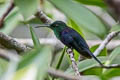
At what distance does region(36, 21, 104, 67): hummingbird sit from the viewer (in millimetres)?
1580

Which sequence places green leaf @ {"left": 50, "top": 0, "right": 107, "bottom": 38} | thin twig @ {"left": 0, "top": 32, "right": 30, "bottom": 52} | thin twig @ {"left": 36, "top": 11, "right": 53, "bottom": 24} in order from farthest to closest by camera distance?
thin twig @ {"left": 36, "top": 11, "right": 53, "bottom": 24} → thin twig @ {"left": 0, "top": 32, "right": 30, "bottom": 52} → green leaf @ {"left": 50, "top": 0, "right": 107, "bottom": 38}

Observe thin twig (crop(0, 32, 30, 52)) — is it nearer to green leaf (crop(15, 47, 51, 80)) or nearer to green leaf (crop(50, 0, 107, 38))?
green leaf (crop(50, 0, 107, 38))

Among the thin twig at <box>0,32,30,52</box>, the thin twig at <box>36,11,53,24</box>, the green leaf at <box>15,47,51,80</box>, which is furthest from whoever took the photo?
the thin twig at <box>36,11,53,24</box>

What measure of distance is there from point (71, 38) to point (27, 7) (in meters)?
1.05

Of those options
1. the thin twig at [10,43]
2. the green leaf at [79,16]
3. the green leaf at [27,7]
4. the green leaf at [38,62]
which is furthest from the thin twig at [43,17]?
the green leaf at [38,62]

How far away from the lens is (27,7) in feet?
2.09

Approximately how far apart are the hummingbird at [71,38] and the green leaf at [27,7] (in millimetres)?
890

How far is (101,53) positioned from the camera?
1683mm

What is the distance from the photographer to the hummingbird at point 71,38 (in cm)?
158

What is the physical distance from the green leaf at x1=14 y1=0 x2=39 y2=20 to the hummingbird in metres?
0.89

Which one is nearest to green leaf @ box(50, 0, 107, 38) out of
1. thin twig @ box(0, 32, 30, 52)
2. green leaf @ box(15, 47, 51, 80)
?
green leaf @ box(15, 47, 51, 80)

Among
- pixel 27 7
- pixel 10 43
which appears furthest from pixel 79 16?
pixel 10 43

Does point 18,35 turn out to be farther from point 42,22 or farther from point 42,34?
point 42,22

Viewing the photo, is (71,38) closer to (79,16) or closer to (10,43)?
(10,43)
